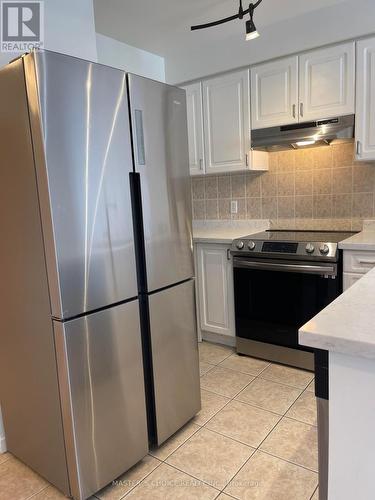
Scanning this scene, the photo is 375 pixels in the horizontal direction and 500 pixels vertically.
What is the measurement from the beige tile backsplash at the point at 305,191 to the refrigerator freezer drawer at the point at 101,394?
75.6 inches

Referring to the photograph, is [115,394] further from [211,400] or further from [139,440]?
[211,400]

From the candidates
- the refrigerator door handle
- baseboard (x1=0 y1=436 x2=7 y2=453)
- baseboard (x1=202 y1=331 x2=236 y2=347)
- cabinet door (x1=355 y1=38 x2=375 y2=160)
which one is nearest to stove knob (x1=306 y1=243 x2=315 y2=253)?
cabinet door (x1=355 y1=38 x2=375 y2=160)

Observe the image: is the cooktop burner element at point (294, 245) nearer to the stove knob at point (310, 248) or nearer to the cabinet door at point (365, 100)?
the stove knob at point (310, 248)

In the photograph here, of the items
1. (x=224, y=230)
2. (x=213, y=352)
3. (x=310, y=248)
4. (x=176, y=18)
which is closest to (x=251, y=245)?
(x=310, y=248)

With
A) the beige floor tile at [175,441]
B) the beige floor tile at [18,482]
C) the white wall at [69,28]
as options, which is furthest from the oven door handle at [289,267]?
the beige floor tile at [18,482]

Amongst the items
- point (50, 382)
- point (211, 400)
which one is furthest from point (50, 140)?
point (211, 400)

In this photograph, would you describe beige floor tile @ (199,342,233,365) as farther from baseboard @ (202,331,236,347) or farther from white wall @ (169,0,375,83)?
white wall @ (169,0,375,83)

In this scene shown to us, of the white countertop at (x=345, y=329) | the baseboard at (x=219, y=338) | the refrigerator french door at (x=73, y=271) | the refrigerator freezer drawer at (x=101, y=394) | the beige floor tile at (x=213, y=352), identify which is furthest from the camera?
the baseboard at (x=219, y=338)

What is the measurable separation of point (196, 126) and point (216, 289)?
142 centimetres

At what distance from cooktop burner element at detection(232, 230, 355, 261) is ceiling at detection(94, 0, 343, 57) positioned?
5.09ft

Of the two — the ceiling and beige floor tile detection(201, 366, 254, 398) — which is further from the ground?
the ceiling

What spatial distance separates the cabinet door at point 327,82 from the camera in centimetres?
244

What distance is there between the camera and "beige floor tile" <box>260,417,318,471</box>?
1.80 m

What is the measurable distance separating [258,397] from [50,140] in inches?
76.0
